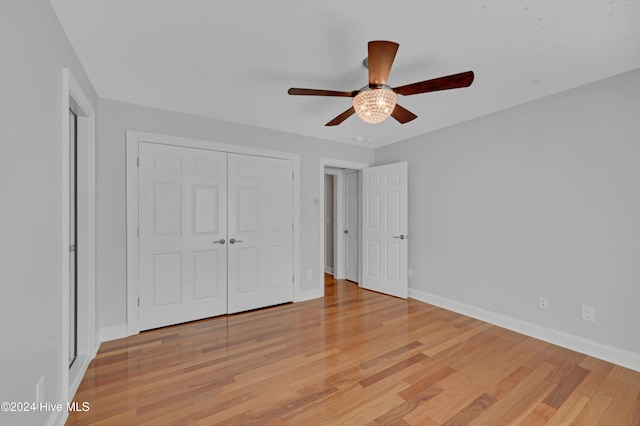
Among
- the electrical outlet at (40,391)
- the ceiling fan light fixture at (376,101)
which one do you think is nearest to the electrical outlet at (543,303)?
the ceiling fan light fixture at (376,101)

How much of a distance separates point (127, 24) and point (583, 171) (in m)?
3.80

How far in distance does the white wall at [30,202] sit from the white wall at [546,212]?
118 inches

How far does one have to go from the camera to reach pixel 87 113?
2.25 meters

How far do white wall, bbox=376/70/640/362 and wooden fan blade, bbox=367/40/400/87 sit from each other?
1179 mm

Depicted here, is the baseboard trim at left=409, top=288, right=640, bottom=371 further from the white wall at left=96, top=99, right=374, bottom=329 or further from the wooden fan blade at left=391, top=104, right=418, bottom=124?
the white wall at left=96, top=99, right=374, bottom=329

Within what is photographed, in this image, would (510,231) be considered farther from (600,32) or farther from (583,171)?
(600,32)

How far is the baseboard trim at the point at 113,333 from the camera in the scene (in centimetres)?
263

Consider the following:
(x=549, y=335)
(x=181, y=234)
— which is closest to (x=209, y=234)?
(x=181, y=234)

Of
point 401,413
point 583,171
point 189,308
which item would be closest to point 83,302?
point 189,308

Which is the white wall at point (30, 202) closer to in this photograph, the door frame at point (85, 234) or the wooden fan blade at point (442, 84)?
the door frame at point (85, 234)

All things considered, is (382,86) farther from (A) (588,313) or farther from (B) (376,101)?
(A) (588,313)

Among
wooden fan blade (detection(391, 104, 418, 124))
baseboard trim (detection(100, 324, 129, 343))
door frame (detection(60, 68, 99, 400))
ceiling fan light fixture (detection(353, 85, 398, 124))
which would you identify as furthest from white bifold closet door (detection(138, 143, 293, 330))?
ceiling fan light fixture (detection(353, 85, 398, 124))

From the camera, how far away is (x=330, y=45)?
1.86m

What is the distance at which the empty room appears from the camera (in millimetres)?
1527
